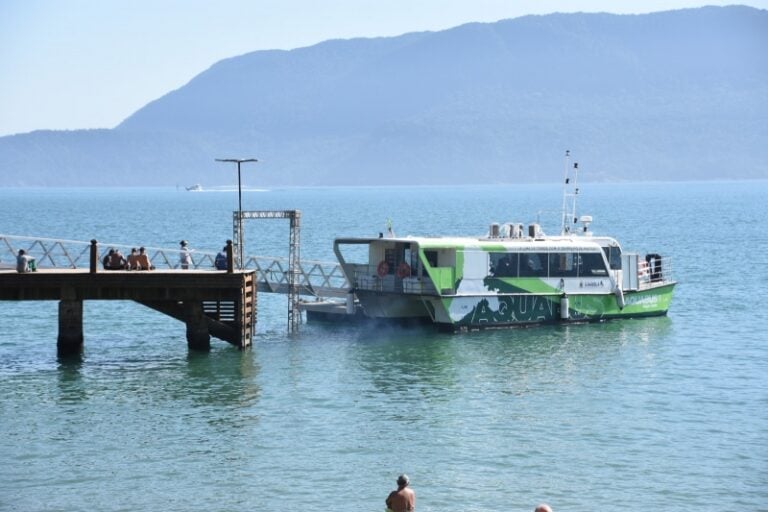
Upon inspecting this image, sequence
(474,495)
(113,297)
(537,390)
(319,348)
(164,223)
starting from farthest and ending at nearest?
(164,223), (319,348), (113,297), (537,390), (474,495)

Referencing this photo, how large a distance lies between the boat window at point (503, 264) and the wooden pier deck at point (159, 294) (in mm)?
9333

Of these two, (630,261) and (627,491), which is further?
(630,261)

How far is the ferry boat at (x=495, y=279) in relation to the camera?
165ft

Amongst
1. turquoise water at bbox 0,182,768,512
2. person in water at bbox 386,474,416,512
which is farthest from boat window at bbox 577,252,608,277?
person in water at bbox 386,474,416,512

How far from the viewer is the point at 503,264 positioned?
51.2m

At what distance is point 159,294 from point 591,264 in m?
17.1

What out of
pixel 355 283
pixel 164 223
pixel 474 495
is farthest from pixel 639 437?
pixel 164 223

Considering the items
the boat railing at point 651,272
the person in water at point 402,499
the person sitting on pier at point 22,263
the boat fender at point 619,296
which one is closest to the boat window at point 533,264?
the boat fender at point 619,296

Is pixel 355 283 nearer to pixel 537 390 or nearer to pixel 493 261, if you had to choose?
pixel 493 261

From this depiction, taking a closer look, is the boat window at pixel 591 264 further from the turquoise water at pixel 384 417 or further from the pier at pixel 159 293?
the pier at pixel 159 293

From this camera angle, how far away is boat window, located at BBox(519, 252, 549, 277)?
5156cm

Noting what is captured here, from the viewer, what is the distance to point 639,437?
1373 inches

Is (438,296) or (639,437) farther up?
(438,296)

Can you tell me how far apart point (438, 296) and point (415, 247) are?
2022 millimetres
